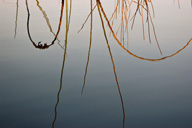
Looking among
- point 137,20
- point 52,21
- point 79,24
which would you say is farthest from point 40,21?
point 137,20

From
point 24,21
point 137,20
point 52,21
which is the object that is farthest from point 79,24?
point 137,20

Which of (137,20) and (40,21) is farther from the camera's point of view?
(137,20)

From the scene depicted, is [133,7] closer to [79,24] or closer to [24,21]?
[79,24]

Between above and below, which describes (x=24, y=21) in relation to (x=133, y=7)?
below

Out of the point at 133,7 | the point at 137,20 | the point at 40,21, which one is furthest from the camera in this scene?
the point at 133,7

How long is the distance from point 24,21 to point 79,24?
0.42m

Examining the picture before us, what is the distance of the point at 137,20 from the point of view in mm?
2529

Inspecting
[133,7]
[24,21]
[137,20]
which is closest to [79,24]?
[24,21]

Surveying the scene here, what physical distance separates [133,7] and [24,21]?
1130 mm

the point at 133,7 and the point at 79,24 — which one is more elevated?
the point at 133,7

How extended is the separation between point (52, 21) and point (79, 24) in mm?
212

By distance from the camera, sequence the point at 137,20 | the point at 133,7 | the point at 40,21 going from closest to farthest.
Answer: the point at 40,21 < the point at 137,20 < the point at 133,7

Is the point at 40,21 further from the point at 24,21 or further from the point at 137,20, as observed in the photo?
the point at 137,20

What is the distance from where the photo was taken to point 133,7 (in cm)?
278
